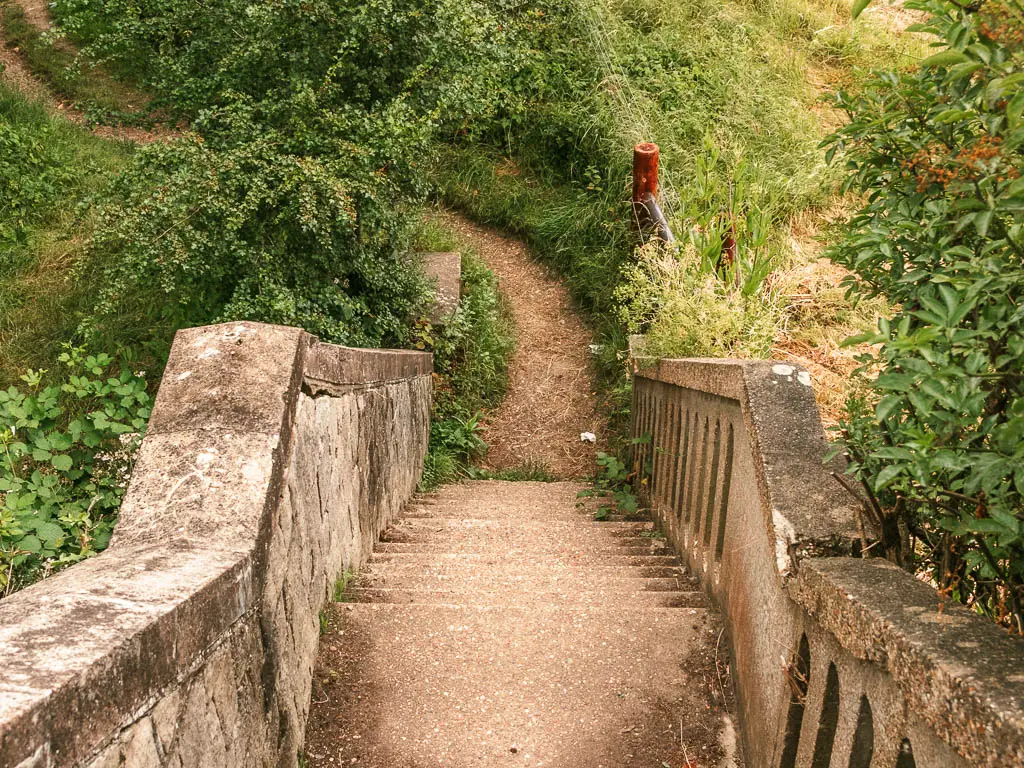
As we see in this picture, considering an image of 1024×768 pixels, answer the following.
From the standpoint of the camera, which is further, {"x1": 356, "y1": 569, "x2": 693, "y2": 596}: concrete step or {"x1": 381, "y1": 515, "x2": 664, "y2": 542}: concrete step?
{"x1": 381, "y1": 515, "x2": 664, "y2": 542}: concrete step

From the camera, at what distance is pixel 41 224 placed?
8.45 m

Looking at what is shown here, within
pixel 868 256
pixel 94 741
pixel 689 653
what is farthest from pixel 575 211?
pixel 94 741

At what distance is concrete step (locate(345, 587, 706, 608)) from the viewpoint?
10.4 ft

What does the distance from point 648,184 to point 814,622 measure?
18.4 ft

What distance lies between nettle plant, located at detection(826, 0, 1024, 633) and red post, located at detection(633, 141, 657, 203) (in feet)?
16.7

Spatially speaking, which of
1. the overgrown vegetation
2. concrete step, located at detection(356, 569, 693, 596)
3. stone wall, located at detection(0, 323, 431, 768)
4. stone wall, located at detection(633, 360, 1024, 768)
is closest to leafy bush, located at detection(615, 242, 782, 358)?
stone wall, located at detection(633, 360, 1024, 768)

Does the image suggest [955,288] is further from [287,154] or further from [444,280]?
[444,280]

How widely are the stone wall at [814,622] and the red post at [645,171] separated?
12.5 ft

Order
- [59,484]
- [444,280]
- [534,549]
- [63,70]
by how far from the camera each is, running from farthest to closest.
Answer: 1. [63,70]
2. [444,280]
3. [534,549]
4. [59,484]

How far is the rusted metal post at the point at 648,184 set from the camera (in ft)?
22.6

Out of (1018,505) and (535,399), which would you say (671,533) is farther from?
(535,399)

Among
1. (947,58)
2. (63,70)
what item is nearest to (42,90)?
(63,70)

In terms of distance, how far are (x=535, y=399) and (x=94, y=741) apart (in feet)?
23.6

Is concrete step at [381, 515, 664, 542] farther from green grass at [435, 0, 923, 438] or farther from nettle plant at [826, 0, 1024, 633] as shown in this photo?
nettle plant at [826, 0, 1024, 633]
